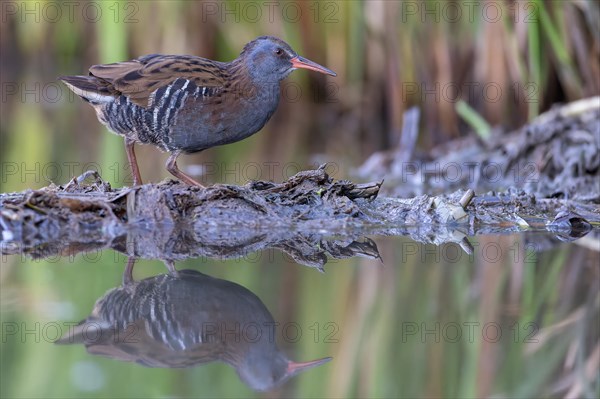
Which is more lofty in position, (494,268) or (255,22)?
(255,22)

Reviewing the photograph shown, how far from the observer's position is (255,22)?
10852 millimetres

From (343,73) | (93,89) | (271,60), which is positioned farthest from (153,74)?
(343,73)

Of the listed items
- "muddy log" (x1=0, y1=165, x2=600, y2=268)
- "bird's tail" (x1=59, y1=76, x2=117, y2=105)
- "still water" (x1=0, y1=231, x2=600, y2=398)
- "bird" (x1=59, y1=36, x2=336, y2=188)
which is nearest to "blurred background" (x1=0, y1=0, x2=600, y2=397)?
"still water" (x1=0, y1=231, x2=600, y2=398)

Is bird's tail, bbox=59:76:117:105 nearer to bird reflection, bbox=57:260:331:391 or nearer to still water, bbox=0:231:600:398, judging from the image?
still water, bbox=0:231:600:398

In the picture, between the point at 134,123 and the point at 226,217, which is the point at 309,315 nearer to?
the point at 226,217

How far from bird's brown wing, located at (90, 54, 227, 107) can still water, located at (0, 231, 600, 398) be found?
1.01 meters

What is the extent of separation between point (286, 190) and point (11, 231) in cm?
150

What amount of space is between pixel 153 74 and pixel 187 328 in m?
2.30

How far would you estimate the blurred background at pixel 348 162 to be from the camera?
3.22 m

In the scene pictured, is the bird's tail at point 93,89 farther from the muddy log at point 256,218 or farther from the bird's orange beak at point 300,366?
the bird's orange beak at point 300,366

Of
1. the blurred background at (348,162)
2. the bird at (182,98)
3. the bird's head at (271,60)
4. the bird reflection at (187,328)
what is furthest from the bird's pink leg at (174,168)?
the bird reflection at (187,328)

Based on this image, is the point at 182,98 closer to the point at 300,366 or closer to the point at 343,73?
the point at 300,366

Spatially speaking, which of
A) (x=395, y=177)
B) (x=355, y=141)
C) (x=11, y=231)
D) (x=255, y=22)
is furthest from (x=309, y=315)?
(x=255, y=22)

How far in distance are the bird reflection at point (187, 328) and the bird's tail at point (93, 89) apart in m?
1.62
